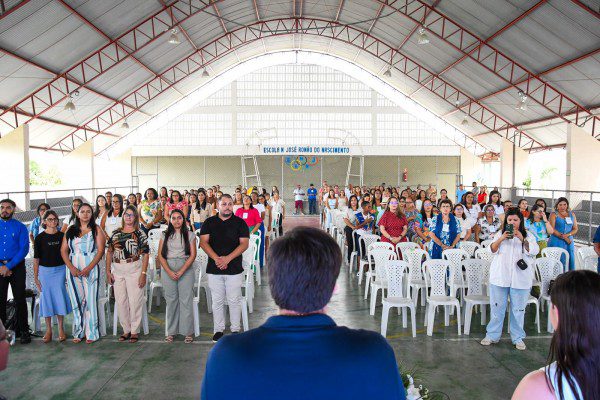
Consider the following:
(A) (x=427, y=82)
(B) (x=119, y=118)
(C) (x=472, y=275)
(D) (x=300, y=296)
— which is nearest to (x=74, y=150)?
(B) (x=119, y=118)

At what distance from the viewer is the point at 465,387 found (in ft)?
14.0

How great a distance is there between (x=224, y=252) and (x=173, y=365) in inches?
49.8

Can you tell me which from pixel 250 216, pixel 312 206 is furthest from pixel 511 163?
pixel 250 216

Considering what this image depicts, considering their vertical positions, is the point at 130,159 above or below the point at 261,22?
below

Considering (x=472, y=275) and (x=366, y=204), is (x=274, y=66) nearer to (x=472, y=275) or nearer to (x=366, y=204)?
(x=366, y=204)

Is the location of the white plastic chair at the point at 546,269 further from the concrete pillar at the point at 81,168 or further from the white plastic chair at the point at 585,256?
the concrete pillar at the point at 81,168

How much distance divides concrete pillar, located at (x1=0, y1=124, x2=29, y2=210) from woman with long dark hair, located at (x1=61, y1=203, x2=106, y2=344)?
10.9 metres

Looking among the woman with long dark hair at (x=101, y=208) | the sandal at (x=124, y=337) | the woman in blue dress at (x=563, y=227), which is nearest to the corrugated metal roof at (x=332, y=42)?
the woman with long dark hair at (x=101, y=208)

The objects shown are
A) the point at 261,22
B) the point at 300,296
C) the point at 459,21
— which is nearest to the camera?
the point at 300,296

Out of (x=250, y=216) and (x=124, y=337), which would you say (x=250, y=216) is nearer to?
(x=250, y=216)

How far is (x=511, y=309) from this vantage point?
5.29 meters

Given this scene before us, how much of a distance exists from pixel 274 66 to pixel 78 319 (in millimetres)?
20560

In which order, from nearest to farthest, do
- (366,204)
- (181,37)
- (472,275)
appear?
(472,275), (366,204), (181,37)

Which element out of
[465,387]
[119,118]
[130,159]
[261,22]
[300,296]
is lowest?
[465,387]
